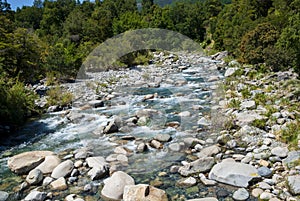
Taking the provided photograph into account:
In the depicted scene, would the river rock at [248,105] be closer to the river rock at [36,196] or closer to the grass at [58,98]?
the river rock at [36,196]

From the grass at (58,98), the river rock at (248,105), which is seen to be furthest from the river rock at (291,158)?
the grass at (58,98)

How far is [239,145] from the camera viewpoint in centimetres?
725

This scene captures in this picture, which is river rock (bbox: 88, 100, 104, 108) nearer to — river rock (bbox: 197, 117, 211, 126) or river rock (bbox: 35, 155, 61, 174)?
river rock (bbox: 197, 117, 211, 126)

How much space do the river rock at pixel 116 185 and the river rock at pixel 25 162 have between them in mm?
2098

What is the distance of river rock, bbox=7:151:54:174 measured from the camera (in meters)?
6.74

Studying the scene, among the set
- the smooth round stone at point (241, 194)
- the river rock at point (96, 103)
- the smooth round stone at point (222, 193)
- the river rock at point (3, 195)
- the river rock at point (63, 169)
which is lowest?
the smooth round stone at point (222, 193)

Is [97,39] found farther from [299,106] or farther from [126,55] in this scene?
[299,106]

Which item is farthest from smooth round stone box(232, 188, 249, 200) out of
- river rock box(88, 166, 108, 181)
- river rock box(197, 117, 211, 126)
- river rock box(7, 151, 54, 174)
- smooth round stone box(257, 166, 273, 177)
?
river rock box(7, 151, 54, 174)

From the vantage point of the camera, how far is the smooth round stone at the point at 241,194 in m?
5.02

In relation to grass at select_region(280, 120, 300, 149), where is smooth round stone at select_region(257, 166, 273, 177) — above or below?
below

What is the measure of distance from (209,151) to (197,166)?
87 cm

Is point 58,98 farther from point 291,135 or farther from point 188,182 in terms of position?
point 291,135

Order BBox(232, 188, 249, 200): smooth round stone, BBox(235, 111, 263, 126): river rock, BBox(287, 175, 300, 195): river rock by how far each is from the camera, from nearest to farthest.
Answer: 1. BBox(287, 175, 300, 195): river rock
2. BBox(232, 188, 249, 200): smooth round stone
3. BBox(235, 111, 263, 126): river rock

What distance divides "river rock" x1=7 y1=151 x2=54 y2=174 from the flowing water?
0.56ft
